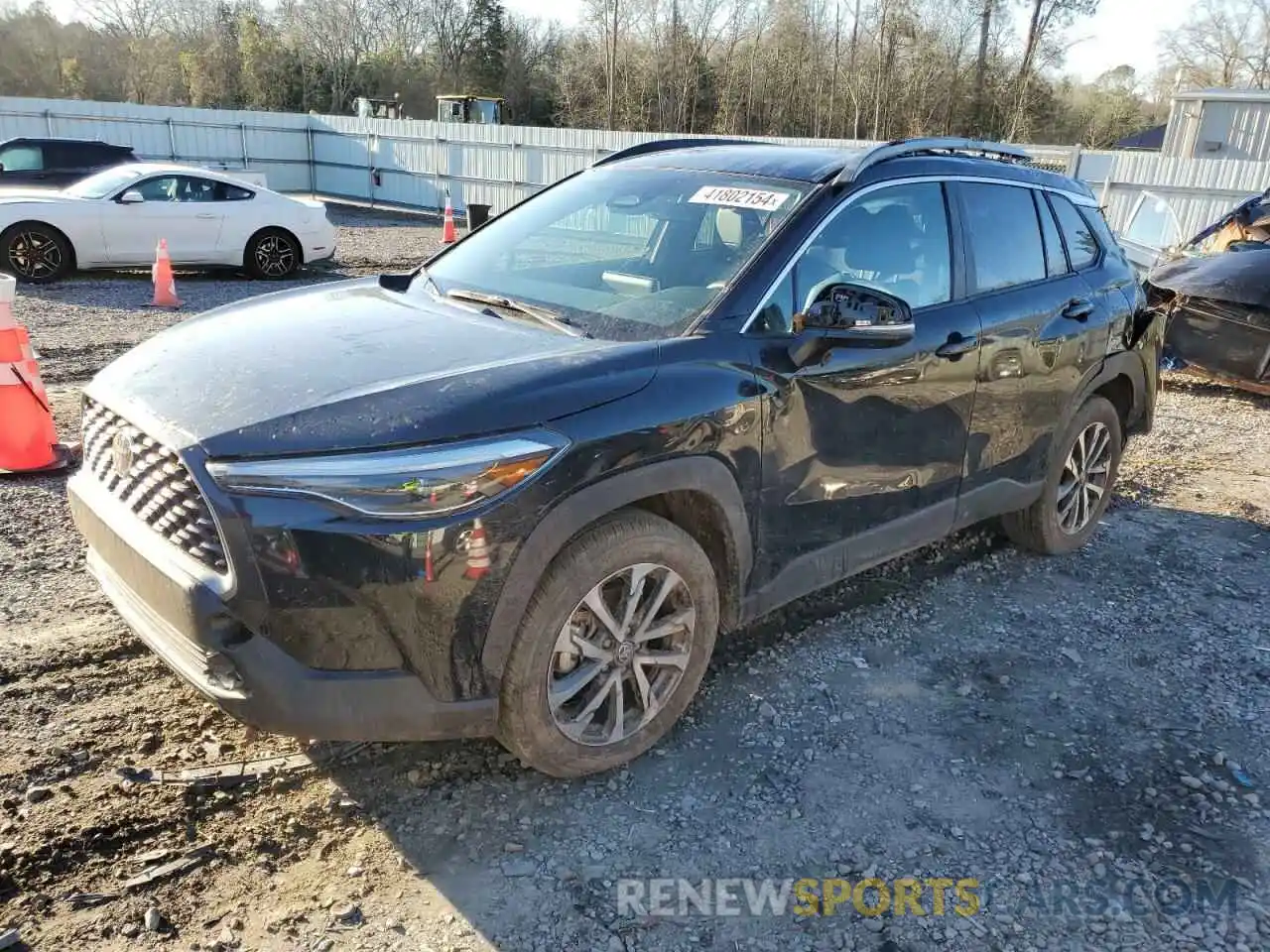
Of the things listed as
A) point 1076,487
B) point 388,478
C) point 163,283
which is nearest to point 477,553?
point 388,478

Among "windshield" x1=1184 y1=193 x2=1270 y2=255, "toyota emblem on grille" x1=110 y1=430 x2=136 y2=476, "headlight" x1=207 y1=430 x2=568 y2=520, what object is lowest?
"toyota emblem on grille" x1=110 y1=430 x2=136 y2=476

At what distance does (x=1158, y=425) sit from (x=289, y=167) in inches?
989

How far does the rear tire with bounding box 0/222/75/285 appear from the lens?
38.2 feet

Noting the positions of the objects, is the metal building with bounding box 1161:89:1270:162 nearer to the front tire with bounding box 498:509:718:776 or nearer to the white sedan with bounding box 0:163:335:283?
the white sedan with bounding box 0:163:335:283

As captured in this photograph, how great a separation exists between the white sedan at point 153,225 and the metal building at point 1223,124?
19.5 m

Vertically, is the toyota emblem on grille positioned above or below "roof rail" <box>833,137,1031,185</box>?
below

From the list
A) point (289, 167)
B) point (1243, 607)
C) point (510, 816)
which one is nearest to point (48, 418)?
point (510, 816)

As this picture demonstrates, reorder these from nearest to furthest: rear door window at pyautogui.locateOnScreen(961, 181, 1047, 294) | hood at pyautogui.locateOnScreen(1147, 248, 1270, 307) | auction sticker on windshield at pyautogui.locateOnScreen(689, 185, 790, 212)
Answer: auction sticker on windshield at pyautogui.locateOnScreen(689, 185, 790, 212) < rear door window at pyautogui.locateOnScreen(961, 181, 1047, 294) < hood at pyautogui.locateOnScreen(1147, 248, 1270, 307)

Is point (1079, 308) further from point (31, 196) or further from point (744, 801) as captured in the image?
point (31, 196)

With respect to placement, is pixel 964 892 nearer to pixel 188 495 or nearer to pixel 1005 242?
pixel 188 495

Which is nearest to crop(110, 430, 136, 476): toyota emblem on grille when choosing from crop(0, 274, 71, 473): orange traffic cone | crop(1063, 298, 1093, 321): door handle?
crop(0, 274, 71, 473): orange traffic cone

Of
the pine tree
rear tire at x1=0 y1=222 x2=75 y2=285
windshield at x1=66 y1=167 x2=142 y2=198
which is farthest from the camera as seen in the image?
the pine tree

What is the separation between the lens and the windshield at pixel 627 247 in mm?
3312

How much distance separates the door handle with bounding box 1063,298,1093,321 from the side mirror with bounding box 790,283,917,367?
1.76 metres
